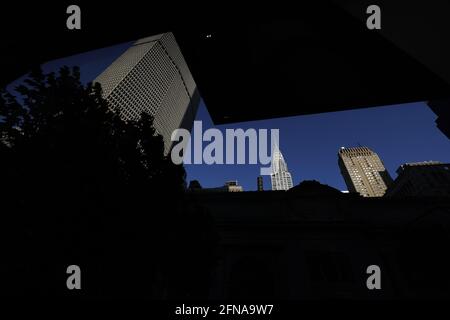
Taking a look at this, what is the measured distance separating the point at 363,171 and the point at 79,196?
115549 mm

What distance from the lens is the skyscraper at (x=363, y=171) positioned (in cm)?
9525

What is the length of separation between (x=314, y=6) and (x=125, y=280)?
201 inches

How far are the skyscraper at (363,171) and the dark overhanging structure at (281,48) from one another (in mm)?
103459

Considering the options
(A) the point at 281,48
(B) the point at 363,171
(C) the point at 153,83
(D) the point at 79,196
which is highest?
(C) the point at 153,83

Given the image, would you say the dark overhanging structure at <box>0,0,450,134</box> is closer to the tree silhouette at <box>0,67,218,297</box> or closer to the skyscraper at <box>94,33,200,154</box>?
the tree silhouette at <box>0,67,218,297</box>

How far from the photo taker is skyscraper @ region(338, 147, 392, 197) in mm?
A: 95250

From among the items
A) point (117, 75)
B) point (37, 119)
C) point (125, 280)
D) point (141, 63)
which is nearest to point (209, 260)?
point (125, 280)

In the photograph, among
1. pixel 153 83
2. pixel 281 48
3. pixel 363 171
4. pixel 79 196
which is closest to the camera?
pixel 281 48

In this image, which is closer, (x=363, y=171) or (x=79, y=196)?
(x=79, y=196)

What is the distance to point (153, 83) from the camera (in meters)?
104

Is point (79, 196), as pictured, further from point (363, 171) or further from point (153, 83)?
point (363, 171)

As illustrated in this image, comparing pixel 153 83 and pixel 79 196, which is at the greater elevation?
pixel 153 83

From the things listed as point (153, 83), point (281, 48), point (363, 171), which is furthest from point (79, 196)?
point (363, 171)
